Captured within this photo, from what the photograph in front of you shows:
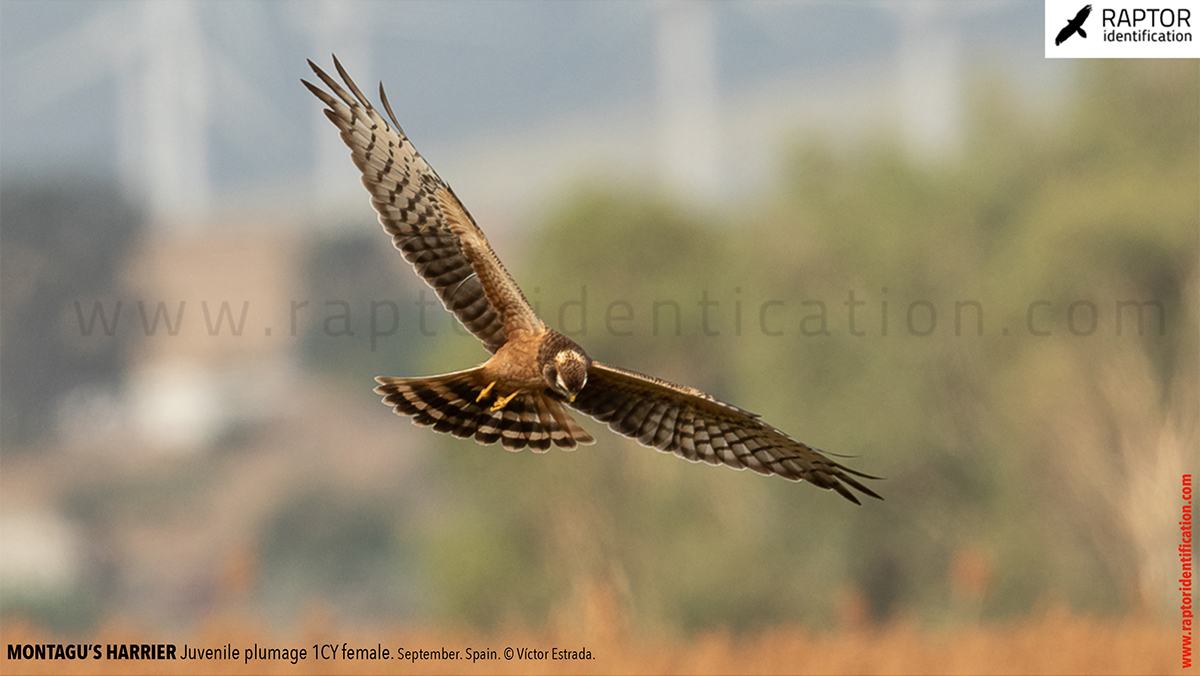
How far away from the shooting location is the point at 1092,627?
11086mm

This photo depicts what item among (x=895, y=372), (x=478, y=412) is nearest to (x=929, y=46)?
(x=895, y=372)

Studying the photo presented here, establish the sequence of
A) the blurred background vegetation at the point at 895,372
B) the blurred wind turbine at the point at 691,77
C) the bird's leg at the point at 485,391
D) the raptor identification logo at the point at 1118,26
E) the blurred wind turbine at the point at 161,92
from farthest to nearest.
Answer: the blurred wind turbine at the point at 161,92
the blurred wind turbine at the point at 691,77
the blurred background vegetation at the point at 895,372
the raptor identification logo at the point at 1118,26
the bird's leg at the point at 485,391

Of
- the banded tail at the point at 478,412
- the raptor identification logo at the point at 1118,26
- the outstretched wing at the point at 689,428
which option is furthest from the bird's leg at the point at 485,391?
the raptor identification logo at the point at 1118,26

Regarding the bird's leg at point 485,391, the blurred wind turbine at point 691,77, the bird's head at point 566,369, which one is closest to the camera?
the bird's head at point 566,369

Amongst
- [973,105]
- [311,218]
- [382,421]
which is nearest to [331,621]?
[973,105]

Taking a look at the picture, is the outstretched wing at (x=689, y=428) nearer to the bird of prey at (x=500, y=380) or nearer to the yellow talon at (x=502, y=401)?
the bird of prey at (x=500, y=380)

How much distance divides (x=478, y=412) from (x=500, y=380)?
0.45 metres

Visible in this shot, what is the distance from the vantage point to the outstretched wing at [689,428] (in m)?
8.62

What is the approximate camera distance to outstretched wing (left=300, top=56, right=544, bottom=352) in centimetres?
826

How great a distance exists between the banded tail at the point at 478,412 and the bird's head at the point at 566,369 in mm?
454

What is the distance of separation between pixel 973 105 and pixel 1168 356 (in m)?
9.84

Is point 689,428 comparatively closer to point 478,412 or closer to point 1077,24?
point 478,412

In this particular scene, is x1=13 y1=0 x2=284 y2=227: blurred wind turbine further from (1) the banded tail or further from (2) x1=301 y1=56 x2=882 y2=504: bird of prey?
(1) the banded tail

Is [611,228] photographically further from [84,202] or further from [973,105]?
[84,202]
